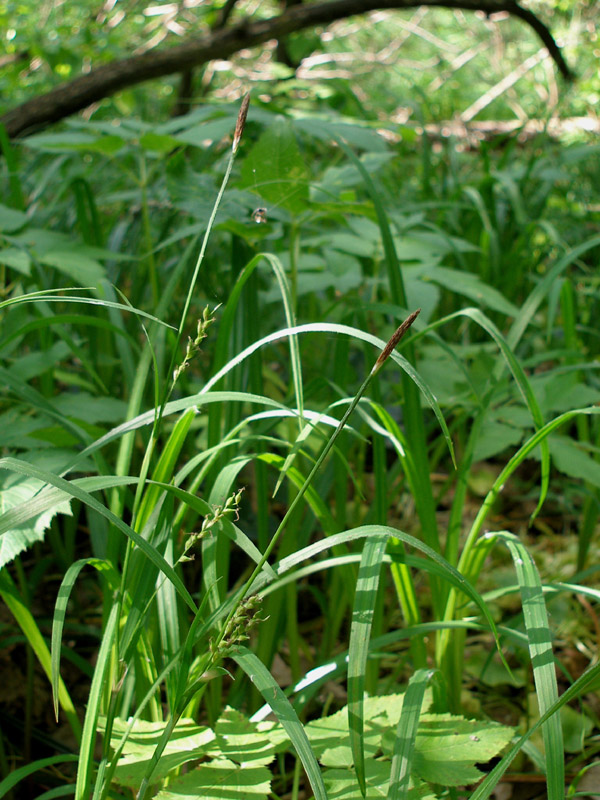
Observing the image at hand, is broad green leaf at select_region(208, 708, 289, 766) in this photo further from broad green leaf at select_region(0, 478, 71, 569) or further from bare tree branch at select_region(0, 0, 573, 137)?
bare tree branch at select_region(0, 0, 573, 137)

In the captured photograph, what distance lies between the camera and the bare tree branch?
222cm

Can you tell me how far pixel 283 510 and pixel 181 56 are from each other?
1.86 meters

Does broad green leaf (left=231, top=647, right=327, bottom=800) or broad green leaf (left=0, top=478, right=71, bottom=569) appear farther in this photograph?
broad green leaf (left=0, top=478, right=71, bottom=569)

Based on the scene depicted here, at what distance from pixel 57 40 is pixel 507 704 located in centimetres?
465

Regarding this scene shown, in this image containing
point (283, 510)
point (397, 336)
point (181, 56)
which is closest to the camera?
point (397, 336)

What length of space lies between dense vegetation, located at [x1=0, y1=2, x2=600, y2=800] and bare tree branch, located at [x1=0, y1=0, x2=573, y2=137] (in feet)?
1.22

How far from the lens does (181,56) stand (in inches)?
96.3

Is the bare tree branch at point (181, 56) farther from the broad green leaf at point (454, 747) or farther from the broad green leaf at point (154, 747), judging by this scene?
the broad green leaf at point (454, 747)

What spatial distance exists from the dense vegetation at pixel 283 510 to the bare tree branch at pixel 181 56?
0.37m

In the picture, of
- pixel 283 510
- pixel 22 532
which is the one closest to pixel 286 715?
pixel 22 532

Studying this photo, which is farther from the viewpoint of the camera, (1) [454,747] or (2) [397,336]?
(1) [454,747]

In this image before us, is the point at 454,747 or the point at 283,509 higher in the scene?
the point at 454,747

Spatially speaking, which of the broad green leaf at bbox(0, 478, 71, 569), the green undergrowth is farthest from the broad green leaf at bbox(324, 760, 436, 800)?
the broad green leaf at bbox(0, 478, 71, 569)

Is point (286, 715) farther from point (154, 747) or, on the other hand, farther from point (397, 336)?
point (397, 336)
